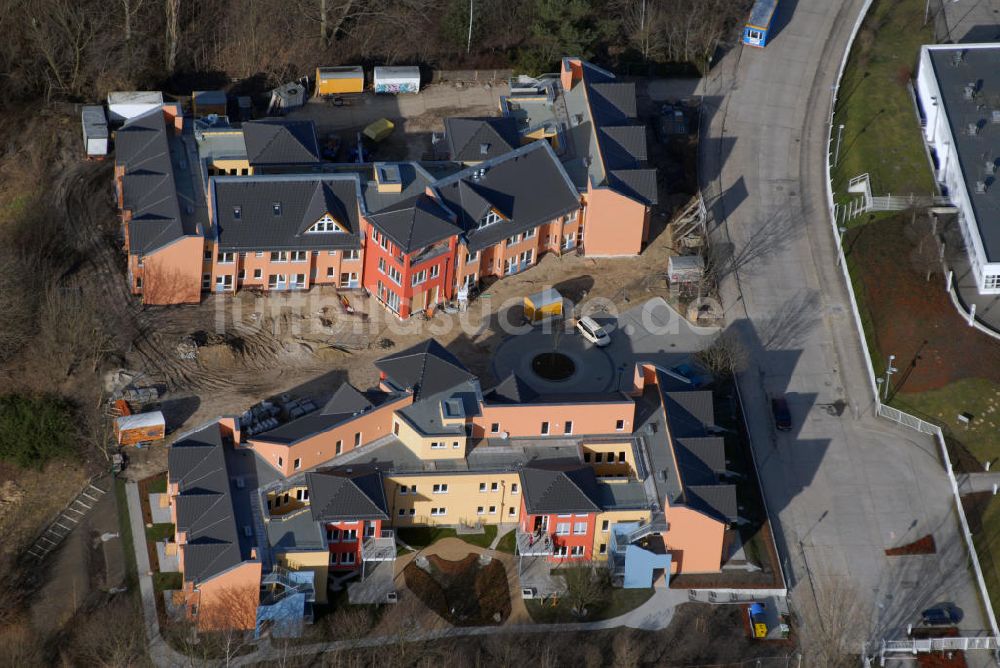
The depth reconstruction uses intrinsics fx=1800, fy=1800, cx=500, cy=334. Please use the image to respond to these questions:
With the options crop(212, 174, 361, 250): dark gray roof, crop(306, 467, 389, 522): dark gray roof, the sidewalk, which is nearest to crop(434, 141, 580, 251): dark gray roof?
crop(212, 174, 361, 250): dark gray roof

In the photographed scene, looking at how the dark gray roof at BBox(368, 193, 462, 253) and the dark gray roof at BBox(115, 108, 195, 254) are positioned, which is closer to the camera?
the dark gray roof at BBox(368, 193, 462, 253)

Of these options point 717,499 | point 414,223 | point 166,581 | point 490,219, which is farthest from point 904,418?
point 166,581

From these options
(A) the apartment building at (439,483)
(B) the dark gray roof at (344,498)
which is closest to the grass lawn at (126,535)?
(A) the apartment building at (439,483)

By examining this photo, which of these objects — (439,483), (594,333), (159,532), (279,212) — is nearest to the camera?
(159,532)

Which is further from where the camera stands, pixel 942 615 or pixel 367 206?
pixel 367 206

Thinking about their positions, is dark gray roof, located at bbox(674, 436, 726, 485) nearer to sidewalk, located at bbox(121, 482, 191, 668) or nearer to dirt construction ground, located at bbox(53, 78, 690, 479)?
dirt construction ground, located at bbox(53, 78, 690, 479)

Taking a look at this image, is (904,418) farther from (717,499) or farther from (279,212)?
(279,212)

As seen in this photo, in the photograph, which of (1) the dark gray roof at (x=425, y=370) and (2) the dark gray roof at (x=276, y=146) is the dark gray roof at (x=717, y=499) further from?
(2) the dark gray roof at (x=276, y=146)
